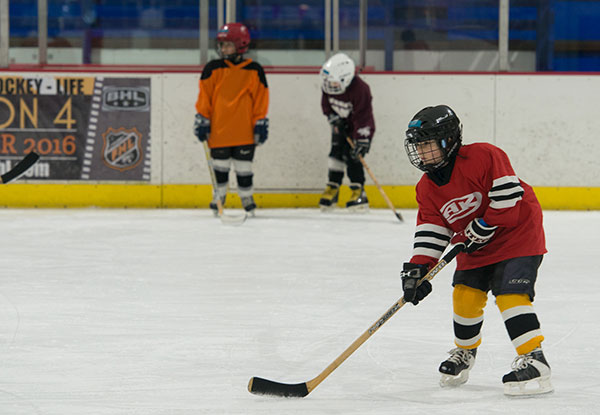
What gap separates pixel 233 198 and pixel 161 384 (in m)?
4.33

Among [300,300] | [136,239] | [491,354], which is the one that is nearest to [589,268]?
[300,300]

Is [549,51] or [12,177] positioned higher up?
[549,51]

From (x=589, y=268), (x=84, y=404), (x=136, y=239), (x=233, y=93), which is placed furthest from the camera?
(x=233, y=93)

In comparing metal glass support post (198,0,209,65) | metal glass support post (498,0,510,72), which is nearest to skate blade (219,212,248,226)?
metal glass support post (198,0,209,65)

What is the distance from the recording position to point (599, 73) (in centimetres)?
629

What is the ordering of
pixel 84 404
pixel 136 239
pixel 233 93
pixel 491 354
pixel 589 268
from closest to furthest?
pixel 84 404
pixel 491 354
pixel 589 268
pixel 136 239
pixel 233 93

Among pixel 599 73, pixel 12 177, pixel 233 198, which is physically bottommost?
pixel 233 198

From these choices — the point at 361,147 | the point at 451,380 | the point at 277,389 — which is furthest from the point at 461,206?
the point at 361,147

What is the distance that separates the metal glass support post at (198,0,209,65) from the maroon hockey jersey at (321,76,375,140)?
109 centimetres

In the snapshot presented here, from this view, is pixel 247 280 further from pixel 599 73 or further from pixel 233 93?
pixel 599 73

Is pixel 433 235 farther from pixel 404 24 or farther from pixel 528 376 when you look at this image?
pixel 404 24

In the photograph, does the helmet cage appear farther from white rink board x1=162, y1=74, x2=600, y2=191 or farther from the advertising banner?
the advertising banner

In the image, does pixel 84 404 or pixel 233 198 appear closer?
pixel 84 404

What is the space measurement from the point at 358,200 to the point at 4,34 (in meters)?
2.78
